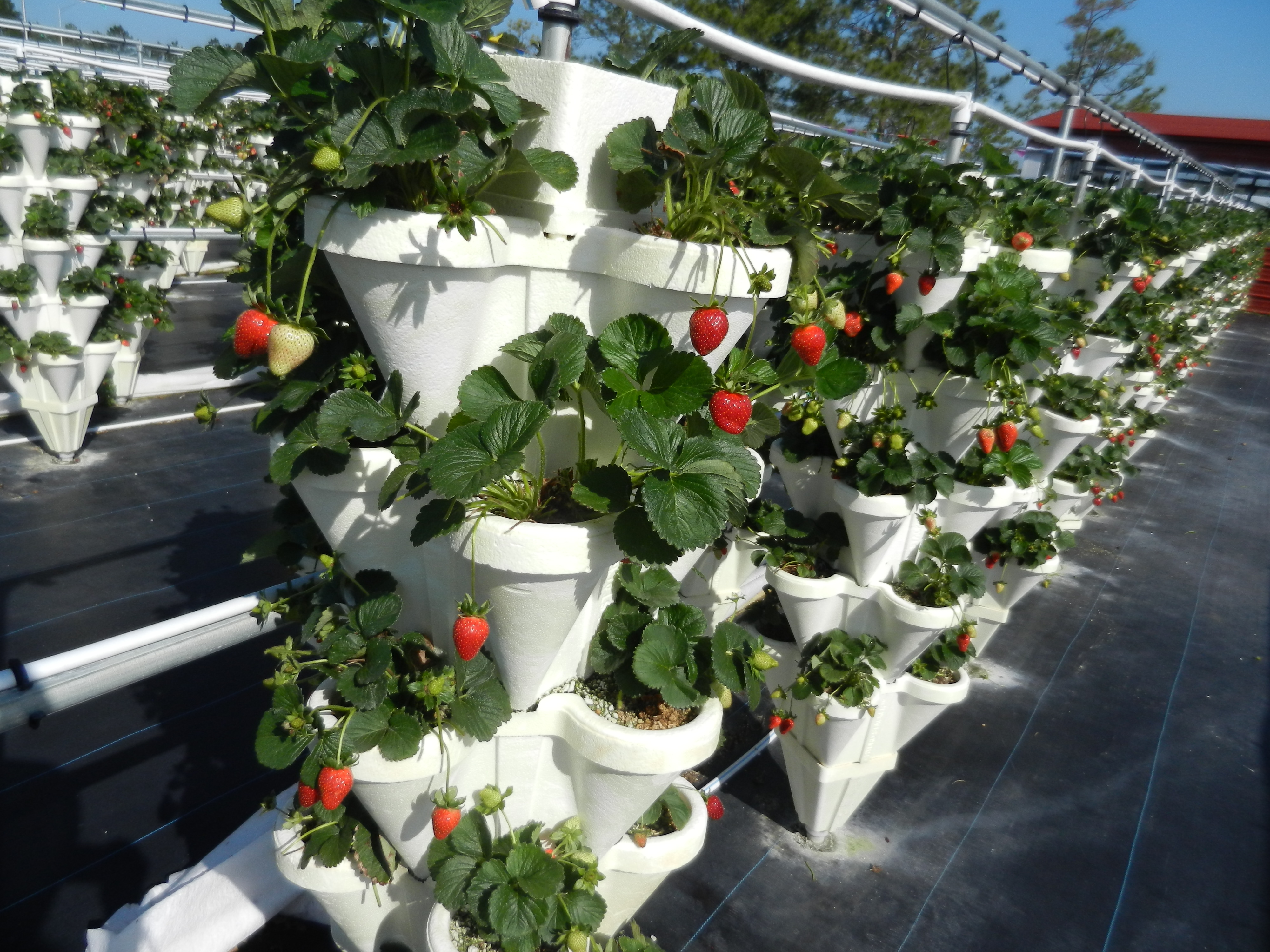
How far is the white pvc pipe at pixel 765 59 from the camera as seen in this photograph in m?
1.02

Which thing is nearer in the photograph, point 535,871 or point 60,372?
point 535,871

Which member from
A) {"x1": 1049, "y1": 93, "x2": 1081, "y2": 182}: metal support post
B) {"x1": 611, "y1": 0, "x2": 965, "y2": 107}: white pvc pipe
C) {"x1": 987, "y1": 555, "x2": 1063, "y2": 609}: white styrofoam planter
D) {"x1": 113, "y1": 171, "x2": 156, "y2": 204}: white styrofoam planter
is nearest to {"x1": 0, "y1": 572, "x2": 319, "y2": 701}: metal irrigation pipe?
{"x1": 611, "y1": 0, "x2": 965, "y2": 107}: white pvc pipe

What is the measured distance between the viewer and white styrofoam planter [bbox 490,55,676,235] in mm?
891

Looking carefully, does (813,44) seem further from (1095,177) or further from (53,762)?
(53,762)

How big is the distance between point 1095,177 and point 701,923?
5.88m

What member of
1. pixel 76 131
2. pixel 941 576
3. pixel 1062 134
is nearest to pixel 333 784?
pixel 941 576

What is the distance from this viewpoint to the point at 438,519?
87 cm

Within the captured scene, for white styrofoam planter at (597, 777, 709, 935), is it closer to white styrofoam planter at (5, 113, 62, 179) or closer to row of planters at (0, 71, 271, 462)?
row of planters at (0, 71, 271, 462)

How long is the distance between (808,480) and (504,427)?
4.88 feet

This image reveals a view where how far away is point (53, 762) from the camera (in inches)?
91.0

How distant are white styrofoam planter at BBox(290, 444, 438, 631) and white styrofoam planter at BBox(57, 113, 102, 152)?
4122 millimetres

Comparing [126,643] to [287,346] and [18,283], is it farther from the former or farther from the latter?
[18,283]

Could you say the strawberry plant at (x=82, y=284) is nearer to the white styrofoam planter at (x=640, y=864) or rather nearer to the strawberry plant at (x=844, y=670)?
the strawberry plant at (x=844, y=670)

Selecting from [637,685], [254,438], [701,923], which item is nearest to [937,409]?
[637,685]
